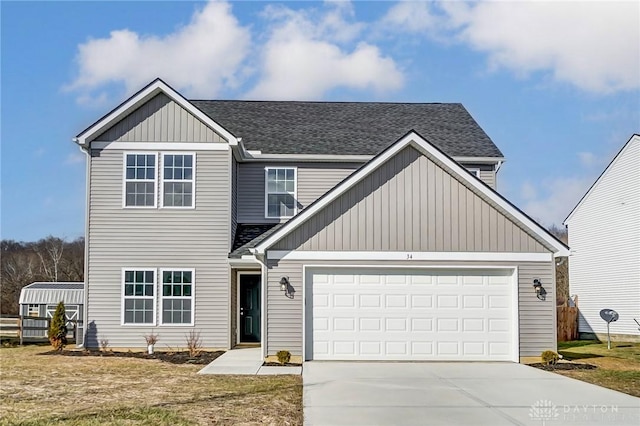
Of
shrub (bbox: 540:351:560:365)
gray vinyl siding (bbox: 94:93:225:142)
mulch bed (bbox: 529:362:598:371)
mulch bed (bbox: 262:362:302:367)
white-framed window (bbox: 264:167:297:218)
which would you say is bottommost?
mulch bed (bbox: 529:362:598:371)

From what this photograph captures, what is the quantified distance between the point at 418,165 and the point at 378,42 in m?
4.25

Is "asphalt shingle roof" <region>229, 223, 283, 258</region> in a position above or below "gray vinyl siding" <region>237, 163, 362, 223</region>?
below

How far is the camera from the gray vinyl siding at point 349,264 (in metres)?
15.6

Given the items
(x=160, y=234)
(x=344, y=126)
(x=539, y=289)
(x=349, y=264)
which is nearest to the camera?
(x=349, y=264)

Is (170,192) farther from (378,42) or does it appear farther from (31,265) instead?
(31,265)

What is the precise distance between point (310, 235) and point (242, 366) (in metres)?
3.31

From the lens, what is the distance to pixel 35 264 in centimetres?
5697

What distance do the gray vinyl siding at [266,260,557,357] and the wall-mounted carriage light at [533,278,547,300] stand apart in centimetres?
8

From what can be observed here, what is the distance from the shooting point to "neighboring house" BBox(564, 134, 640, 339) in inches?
1002

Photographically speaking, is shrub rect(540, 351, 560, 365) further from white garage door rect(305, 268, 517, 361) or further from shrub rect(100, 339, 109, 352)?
shrub rect(100, 339, 109, 352)

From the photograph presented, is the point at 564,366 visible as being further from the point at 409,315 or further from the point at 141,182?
the point at 141,182

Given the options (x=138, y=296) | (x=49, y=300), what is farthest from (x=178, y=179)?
(x=49, y=300)

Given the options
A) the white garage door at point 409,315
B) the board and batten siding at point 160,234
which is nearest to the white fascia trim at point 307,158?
the board and batten siding at point 160,234

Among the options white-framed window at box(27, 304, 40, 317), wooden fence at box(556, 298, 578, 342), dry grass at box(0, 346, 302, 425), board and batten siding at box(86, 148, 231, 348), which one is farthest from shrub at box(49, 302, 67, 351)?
wooden fence at box(556, 298, 578, 342)
